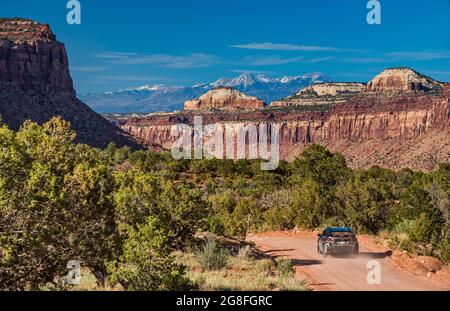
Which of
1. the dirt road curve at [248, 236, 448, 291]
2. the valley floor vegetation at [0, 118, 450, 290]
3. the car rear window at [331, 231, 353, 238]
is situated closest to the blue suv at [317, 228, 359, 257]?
the car rear window at [331, 231, 353, 238]

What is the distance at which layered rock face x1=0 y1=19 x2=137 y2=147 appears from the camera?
4210 inches

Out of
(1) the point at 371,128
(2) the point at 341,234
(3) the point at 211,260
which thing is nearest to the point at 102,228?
(3) the point at 211,260

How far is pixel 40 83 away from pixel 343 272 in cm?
11587

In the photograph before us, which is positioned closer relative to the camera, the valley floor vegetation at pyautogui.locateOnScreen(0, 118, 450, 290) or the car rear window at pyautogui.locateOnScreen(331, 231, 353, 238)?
the valley floor vegetation at pyautogui.locateOnScreen(0, 118, 450, 290)

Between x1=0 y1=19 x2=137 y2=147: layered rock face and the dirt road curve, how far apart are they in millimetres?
83224

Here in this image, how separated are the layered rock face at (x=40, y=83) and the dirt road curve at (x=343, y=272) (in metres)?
83.2

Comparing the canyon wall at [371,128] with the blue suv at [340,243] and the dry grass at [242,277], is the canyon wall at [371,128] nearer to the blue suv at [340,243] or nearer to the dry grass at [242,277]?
the blue suv at [340,243]

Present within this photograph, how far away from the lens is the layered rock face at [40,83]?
106938 mm

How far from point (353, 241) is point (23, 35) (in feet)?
411

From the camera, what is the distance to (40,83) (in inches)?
4850

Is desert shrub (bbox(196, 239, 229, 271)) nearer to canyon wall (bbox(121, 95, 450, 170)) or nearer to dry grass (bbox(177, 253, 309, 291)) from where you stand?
dry grass (bbox(177, 253, 309, 291))

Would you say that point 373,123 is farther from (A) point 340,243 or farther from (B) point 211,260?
(B) point 211,260

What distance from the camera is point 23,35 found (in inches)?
5143
